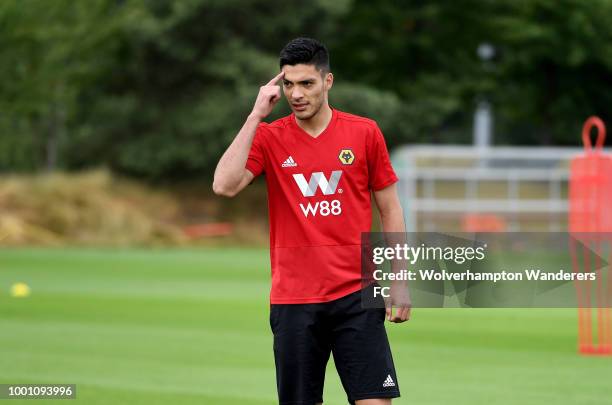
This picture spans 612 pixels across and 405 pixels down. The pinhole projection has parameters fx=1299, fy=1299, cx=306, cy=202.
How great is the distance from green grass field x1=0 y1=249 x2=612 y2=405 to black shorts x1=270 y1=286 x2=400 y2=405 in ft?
13.0

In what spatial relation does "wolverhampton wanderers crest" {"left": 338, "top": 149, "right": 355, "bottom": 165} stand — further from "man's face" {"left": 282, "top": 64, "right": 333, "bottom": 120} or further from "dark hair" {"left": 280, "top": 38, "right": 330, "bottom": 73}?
"dark hair" {"left": 280, "top": 38, "right": 330, "bottom": 73}

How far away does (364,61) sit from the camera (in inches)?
2093

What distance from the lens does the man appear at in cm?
639

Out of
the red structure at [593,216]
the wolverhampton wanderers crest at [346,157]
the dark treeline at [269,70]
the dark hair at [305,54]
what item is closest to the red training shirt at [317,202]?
the wolverhampton wanderers crest at [346,157]

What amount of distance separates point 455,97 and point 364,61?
4189mm

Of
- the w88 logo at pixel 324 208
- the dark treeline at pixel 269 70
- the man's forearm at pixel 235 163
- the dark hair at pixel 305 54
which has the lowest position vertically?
the w88 logo at pixel 324 208

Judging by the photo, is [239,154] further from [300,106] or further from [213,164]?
[213,164]

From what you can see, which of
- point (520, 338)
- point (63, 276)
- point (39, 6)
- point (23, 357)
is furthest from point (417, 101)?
point (23, 357)

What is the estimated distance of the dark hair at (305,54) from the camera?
20.9ft

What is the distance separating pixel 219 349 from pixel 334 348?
25.4 feet

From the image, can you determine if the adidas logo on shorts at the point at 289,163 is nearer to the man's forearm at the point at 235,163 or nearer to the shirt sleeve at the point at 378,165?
the man's forearm at the point at 235,163

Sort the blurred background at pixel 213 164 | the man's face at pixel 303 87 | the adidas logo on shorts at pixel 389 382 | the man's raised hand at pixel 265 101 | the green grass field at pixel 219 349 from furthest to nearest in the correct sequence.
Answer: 1. the blurred background at pixel 213 164
2. the green grass field at pixel 219 349
3. the adidas logo on shorts at pixel 389 382
4. the man's face at pixel 303 87
5. the man's raised hand at pixel 265 101

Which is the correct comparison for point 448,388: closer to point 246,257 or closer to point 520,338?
point 520,338

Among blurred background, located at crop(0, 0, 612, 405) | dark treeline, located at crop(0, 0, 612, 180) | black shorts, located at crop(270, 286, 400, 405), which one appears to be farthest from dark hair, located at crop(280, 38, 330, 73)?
dark treeline, located at crop(0, 0, 612, 180)
